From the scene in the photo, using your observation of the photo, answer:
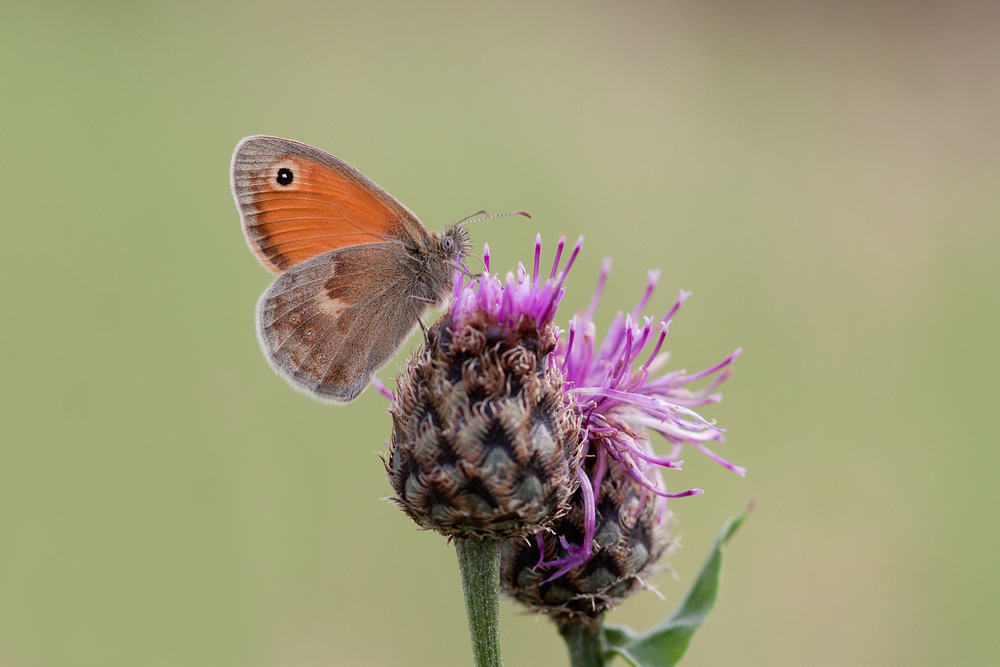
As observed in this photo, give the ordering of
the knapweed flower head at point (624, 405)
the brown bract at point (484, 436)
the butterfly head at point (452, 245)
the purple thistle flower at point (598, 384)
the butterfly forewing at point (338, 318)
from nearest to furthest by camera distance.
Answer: the brown bract at point (484, 436), the purple thistle flower at point (598, 384), the knapweed flower head at point (624, 405), the butterfly forewing at point (338, 318), the butterfly head at point (452, 245)

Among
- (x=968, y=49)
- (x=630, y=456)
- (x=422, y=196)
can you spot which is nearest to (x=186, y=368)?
(x=422, y=196)

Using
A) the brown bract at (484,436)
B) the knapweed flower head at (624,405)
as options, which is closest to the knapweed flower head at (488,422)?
the brown bract at (484,436)

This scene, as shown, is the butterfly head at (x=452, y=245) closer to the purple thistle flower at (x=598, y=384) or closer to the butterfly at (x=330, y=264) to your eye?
the butterfly at (x=330, y=264)

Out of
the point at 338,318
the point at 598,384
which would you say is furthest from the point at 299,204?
the point at 598,384

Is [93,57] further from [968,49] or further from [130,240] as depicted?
[968,49]

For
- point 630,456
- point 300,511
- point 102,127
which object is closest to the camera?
point 630,456

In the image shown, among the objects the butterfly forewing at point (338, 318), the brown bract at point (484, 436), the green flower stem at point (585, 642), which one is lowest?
the green flower stem at point (585, 642)
